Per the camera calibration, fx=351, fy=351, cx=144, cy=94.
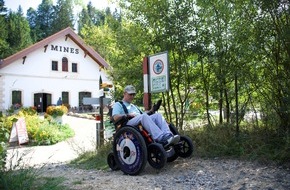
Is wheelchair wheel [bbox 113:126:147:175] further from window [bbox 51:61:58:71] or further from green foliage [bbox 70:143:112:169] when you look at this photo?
window [bbox 51:61:58:71]

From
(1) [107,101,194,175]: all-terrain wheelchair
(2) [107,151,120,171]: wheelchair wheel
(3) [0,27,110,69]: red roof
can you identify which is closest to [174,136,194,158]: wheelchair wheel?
(1) [107,101,194,175]: all-terrain wheelchair

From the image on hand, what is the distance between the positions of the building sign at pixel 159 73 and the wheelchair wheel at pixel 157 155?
4.60 feet

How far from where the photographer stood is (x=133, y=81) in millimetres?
7844

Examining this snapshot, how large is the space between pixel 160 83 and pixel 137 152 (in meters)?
1.61

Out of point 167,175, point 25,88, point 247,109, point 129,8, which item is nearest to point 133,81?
point 129,8

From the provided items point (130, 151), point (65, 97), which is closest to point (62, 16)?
point (65, 97)

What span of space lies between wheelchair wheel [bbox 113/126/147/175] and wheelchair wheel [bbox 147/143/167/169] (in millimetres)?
140

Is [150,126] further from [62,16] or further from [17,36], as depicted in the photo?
[62,16]

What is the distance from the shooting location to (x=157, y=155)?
5.01 meters

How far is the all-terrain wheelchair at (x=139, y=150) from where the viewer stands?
4.97m

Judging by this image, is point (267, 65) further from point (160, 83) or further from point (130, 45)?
point (130, 45)

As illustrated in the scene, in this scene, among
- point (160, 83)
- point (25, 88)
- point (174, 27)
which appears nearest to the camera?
point (160, 83)

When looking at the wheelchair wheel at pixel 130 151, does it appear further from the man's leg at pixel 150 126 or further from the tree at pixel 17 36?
the tree at pixel 17 36

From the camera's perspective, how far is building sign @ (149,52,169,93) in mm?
6148
